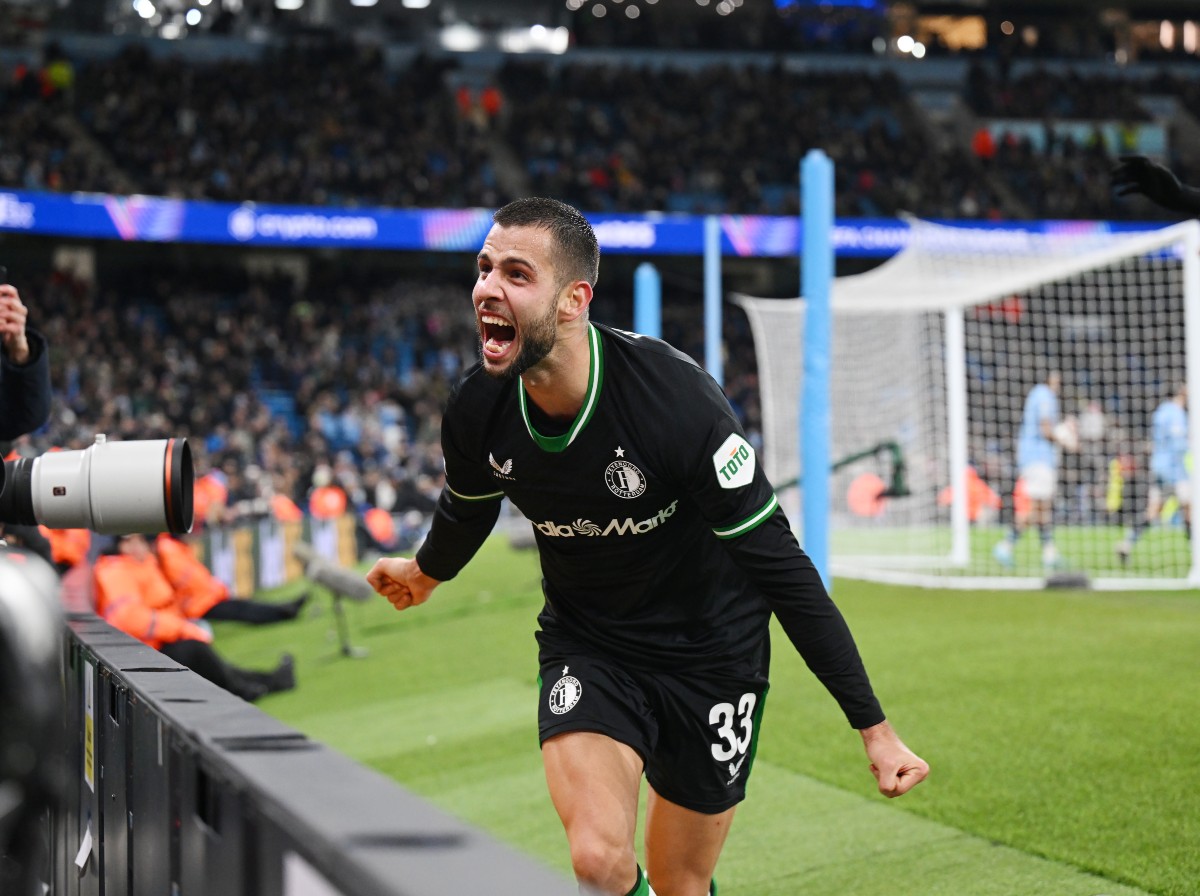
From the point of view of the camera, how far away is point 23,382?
4.39m

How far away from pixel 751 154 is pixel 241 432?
15811 mm

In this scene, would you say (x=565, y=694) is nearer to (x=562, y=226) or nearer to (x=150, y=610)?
(x=562, y=226)

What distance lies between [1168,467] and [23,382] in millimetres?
12857

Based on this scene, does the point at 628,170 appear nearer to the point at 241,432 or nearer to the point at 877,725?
the point at 241,432

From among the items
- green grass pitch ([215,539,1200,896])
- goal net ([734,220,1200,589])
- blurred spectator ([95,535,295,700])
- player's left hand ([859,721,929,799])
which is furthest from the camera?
goal net ([734,220,1200,589])

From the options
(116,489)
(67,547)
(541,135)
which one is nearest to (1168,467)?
(67,547)

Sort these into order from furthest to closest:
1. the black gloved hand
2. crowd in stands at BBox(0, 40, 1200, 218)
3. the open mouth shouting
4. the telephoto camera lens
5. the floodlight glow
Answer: the floodlight glow
crowd in stands at BBox(0, 40, 1200, 218)
the black gloved hand
the open mouth shouting
the telephoto camera lens

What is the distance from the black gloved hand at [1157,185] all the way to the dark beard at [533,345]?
2.41 meters

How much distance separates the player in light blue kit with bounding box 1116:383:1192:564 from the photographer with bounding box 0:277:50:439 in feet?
38.3

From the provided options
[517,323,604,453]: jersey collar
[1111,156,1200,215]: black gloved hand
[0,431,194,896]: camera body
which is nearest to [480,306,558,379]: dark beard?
[517,323,604,453]: jersey collar

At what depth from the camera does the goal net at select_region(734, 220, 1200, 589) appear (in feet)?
41.5

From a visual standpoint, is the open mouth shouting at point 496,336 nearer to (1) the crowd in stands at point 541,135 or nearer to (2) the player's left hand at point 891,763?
(2) the player's left hand at point 891,763

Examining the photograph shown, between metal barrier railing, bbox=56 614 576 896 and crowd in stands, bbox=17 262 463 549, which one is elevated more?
crowd in stands, bbox=17 262 463 549

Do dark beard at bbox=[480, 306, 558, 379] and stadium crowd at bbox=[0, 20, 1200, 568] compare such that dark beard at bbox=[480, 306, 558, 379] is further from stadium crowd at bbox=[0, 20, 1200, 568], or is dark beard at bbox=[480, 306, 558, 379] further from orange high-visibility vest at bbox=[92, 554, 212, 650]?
stadium crowd at bbox=[0, 20, 1200, 568]
